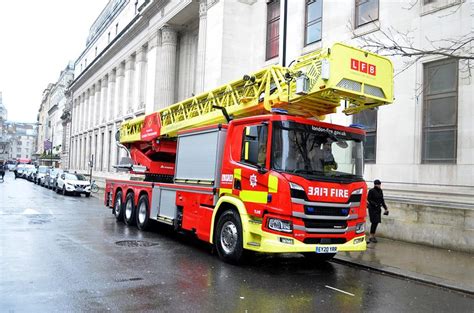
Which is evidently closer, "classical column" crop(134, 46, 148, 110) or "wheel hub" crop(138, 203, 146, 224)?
"wheel hub" crop(138, 203, 146, 224)

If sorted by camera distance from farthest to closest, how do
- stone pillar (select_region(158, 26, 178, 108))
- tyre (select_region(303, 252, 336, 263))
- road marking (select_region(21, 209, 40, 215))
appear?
stone pillar (select_region(158, 26, 178, 108))
road marking (select_region(21, 209, 40, 215))
tyre (select_region(303, 252, 336, 263))

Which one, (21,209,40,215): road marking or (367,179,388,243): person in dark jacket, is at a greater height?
(367,179,388,243): person in dark jacket

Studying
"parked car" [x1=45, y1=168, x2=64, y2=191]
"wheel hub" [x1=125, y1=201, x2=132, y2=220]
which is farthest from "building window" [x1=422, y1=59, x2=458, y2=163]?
"parked car" [x1=45, y1=168, x2=64, y2=191]

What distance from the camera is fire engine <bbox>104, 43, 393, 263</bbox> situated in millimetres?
7750

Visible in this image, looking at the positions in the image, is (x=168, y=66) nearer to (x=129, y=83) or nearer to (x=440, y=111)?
(x=129, y=83)

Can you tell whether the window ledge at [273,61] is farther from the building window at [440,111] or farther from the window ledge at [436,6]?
the building window at [440,111]

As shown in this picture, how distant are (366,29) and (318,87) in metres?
8.35

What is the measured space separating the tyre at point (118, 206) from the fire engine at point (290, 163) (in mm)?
5548

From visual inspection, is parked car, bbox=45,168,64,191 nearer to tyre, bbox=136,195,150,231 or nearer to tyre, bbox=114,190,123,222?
tyre, bbox=114,190,123,222

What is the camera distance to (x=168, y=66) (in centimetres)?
3256

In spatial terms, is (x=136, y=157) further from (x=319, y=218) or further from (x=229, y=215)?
(x=319, y=218)

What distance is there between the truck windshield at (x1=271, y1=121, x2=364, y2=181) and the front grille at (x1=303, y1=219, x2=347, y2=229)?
796 millimetres

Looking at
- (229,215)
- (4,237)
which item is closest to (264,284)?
(229,215)

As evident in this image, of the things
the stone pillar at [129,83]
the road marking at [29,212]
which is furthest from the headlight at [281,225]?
the stone pillar at [129,83]
